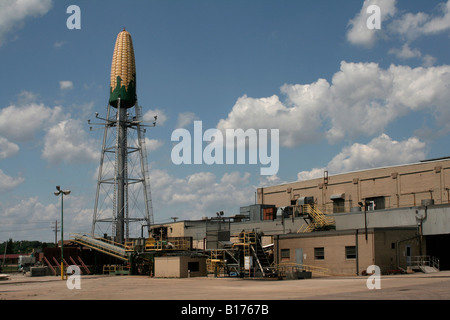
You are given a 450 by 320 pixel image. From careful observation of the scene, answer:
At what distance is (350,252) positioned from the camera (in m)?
40.7

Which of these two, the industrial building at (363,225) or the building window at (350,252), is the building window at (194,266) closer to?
the industrial building at (363,225)

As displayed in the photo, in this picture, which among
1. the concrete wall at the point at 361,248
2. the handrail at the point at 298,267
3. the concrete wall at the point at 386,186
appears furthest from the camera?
the concrete wall at the point at 386,186

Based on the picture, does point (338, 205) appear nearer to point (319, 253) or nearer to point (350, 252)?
point (319, 253)

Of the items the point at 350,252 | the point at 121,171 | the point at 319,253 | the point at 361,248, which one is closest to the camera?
the point at 361,248

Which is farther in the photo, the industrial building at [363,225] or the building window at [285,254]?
the building window at [285,254]

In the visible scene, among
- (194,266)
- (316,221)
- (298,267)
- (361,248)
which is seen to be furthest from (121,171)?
(361,248)

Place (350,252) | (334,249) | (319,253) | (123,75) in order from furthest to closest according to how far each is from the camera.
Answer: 1. (123,75)
2. (319,253)
3. (334,249)
4. (350,252)

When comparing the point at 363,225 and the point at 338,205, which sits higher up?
the point at 338,205

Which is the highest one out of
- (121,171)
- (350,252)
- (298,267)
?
(121,171)

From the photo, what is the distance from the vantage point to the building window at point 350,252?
133 feet

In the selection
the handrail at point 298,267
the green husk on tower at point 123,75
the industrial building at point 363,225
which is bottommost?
the handrail at point 298,267

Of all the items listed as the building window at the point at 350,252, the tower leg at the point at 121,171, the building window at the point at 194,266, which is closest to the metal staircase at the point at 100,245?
the tower leg at the point at 121,171

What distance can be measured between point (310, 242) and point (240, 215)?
22.9 metres
